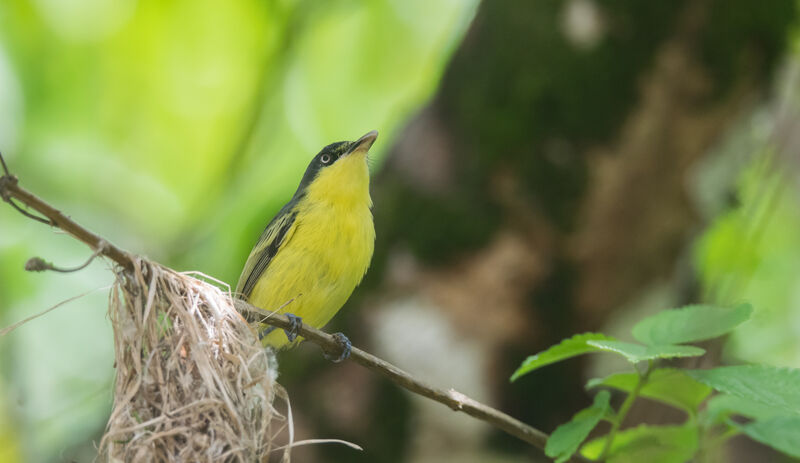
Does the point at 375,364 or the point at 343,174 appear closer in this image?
the point at 375,364

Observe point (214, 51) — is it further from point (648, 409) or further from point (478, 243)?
point (648, 409)

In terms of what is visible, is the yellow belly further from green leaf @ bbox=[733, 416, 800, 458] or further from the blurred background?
green leaf @ bbox=[733, 416, 800, 458]

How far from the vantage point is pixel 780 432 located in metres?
2.25

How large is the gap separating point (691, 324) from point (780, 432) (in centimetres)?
41

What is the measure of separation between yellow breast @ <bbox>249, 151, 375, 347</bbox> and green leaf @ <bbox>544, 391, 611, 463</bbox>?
5.20 ft

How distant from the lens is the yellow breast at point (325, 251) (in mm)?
3602

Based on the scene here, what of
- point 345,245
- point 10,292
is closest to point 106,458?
point 345,245

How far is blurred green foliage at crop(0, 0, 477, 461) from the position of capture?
20.6ft

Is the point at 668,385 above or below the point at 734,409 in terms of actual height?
below

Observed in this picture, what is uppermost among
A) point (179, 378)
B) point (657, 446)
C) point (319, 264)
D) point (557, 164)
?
point (557, 164)

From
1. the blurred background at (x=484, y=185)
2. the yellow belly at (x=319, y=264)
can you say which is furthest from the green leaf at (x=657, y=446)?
the yellow belly at (x=319, y=264)

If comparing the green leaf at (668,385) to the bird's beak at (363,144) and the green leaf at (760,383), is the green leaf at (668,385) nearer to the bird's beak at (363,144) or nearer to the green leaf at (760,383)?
the green leaf at (760,383)

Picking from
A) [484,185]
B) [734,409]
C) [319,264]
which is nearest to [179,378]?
[319,264]

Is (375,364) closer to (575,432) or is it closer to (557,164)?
(575,432)
